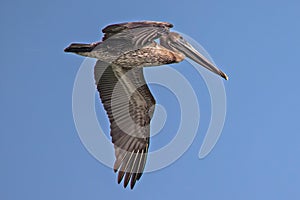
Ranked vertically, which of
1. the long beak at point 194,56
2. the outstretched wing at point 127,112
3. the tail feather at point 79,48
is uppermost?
the long beak at point 194,56

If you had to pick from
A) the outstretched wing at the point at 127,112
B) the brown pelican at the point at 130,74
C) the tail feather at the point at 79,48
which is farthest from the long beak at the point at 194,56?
the tail feather at the point at 79,48

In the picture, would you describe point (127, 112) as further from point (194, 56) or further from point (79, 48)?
point (79, 48)

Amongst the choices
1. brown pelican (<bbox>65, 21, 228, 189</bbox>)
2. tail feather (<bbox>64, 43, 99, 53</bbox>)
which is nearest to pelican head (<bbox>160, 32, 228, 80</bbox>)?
brown pelican (<bbox>65, 21, 228, 189</bbox>)

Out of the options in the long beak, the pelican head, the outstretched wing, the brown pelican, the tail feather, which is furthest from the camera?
the outstretched wing

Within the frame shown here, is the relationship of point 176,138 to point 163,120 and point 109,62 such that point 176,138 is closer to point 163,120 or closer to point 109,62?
point 163,120

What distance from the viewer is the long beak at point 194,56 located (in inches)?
704

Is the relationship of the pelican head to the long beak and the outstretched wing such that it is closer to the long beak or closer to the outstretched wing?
the long beak

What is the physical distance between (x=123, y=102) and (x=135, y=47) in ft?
11.4

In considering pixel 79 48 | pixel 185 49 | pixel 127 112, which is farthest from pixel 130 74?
pixel 79 48

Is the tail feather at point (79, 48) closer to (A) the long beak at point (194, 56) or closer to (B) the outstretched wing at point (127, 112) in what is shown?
(B) the outstretched wing at point (127, 112)

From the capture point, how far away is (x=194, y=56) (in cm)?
1803

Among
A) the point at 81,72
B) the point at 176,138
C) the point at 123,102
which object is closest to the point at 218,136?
the point at 176,138

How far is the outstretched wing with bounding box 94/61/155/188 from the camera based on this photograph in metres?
18.9

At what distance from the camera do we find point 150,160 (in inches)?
758
